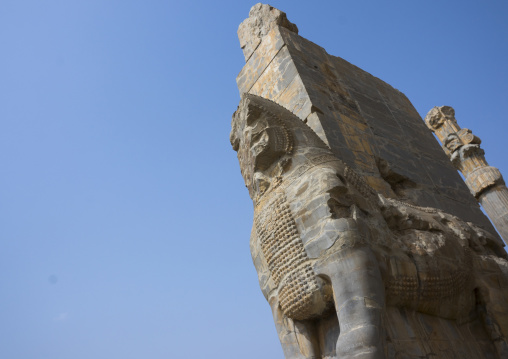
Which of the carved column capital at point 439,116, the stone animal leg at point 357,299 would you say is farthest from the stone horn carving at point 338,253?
the carved column capital at point 439,116

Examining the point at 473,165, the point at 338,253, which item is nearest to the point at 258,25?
the point at 338,253

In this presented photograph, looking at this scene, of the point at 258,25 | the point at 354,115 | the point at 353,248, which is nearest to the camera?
the point at 353,248

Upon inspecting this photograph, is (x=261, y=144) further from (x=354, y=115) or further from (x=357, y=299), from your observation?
(x=354, y=115)

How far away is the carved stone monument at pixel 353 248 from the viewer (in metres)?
2.78

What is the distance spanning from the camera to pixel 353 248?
9.19 feet

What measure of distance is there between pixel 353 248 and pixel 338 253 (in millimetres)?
98

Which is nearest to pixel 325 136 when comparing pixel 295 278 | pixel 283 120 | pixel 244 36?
pixel 283 120

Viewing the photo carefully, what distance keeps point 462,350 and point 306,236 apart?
137 centimetres

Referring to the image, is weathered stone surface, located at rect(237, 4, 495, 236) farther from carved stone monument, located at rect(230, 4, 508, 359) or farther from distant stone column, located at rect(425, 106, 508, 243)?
distant stone column, located at rect(425, 106, 508, 243)

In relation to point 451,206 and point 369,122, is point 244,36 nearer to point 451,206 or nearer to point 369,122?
point 369,122

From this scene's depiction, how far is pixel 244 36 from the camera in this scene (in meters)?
6.14

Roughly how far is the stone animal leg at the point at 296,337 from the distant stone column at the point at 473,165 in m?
6.51

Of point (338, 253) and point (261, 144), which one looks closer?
point (338, 253)

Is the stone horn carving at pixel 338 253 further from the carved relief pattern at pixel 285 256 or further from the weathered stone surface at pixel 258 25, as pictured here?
the weathered stone surface at pixel 258 25
